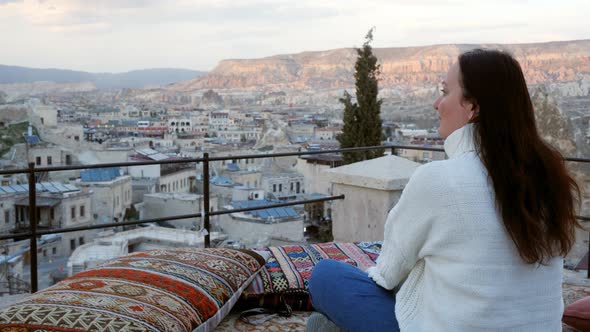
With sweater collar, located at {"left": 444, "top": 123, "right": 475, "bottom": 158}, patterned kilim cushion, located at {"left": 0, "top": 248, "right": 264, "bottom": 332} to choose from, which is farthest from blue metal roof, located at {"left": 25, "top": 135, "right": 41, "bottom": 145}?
sweater collar, located at {"left": 444, "top": 123, "right": 475, "bottom": 158}

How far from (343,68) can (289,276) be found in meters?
55.9

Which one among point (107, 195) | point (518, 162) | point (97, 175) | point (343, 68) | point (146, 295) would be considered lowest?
point (107, 195)

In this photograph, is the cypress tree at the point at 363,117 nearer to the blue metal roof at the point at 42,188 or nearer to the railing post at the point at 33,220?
the blue metal roof at the point at 42,188

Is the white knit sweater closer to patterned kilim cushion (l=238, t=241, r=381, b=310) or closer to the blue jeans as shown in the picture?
the blue jeans

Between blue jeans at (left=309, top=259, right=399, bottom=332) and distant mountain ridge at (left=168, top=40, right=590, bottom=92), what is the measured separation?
20.3 meters

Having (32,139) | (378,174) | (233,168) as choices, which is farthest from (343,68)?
(378,174)

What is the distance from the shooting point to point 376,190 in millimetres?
3791

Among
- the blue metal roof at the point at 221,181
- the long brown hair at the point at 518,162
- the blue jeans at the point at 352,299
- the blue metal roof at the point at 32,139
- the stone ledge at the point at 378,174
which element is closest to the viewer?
the long brown hair at the point at 518,162

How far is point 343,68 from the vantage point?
188 feet

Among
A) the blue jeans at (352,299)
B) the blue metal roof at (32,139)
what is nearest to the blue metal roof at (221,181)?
the blue metal roof at (32,139)

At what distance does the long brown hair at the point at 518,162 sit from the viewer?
1126 millimetres

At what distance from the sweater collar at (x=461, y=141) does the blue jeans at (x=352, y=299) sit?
41cm

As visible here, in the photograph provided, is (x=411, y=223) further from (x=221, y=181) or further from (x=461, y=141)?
(x=221, y=181)

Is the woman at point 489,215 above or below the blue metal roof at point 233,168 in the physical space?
above
